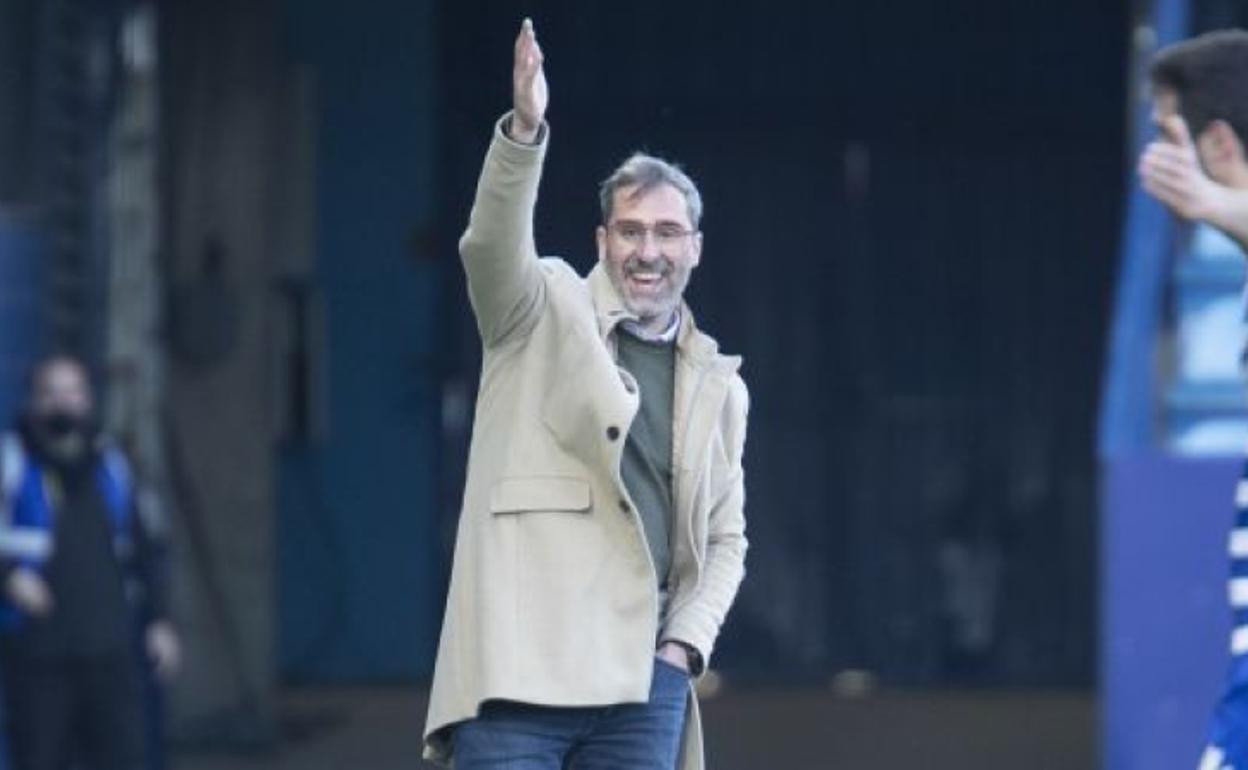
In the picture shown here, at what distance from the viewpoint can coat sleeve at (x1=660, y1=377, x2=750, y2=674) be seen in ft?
20.6

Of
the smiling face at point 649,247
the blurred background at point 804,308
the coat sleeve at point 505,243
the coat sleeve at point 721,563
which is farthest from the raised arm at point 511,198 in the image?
the blurred background at point 804,308

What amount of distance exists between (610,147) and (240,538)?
3.18m

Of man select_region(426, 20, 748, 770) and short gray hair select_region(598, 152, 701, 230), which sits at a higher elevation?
short gray hair select_region(598, 152, 701, 230)

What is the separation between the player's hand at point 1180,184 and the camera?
18.7 ft

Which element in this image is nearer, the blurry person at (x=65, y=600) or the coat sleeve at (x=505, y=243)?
the coat sleeve at (x=505, y=243)

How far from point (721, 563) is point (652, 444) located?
1.06 ft

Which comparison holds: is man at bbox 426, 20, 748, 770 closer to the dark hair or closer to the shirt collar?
the shirt collar

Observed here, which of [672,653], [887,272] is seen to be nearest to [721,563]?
[672,653]

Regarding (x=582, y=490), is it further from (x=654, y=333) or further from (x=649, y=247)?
(x=649, y=247)

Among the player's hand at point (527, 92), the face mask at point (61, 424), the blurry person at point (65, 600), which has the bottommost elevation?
the blurry person at point (65, 600)

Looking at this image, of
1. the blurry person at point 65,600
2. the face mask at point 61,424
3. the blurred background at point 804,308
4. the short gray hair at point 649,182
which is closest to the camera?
the short gray hair at point 649,182

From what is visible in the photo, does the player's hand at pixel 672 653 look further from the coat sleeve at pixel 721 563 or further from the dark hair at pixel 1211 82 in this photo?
the dark hair at pixel 1211 82

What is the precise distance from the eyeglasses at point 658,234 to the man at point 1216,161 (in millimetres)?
886

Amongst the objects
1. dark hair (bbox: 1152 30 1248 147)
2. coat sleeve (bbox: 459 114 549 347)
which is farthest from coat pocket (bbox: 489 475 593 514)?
dark hair (bbox: 1152 30 1248 147)
